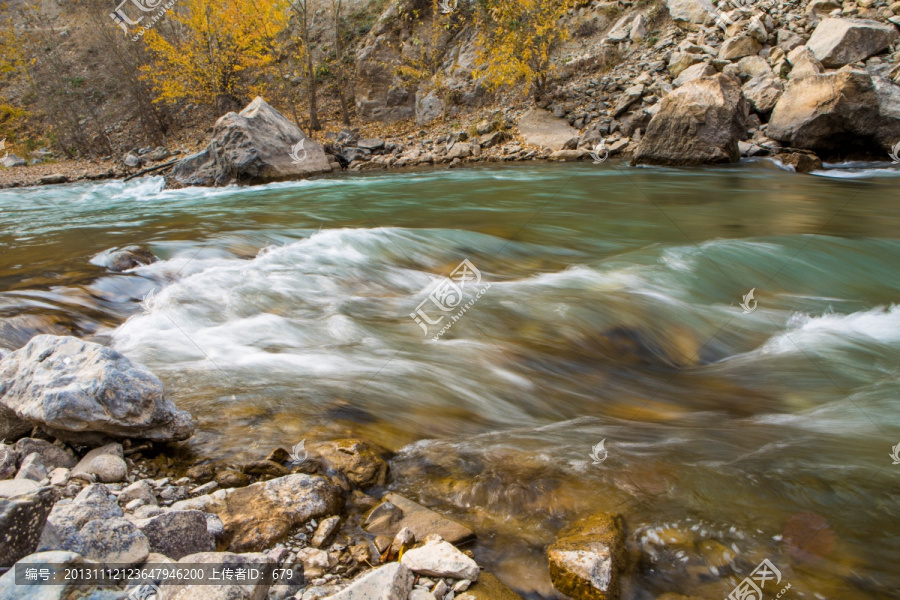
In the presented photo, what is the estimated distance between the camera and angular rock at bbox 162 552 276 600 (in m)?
1.94

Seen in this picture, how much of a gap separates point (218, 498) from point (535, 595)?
1622mm

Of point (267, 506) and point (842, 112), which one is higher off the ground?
point (842, 112)

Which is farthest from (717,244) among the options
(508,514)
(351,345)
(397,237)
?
(508,514)

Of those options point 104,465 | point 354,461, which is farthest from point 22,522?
point 354,461

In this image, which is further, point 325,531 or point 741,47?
point 741,47

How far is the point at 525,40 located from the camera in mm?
18047

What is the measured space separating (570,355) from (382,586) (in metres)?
3.11

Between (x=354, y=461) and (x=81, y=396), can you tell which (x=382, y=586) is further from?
(x=81, y=396)

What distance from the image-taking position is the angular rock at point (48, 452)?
9.11 ft


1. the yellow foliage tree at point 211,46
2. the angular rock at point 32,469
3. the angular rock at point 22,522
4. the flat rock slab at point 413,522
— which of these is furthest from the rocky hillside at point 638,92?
the angular rock at point 22,522

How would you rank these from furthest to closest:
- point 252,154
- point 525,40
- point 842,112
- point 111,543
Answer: point 525,40 < point 252,154 < point 842,112 < point 111,543

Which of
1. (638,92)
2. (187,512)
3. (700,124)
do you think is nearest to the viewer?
(187,512)

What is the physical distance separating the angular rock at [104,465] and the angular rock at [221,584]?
956 millimetres

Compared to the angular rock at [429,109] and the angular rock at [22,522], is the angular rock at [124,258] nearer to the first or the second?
the angular rock at [22,522]
